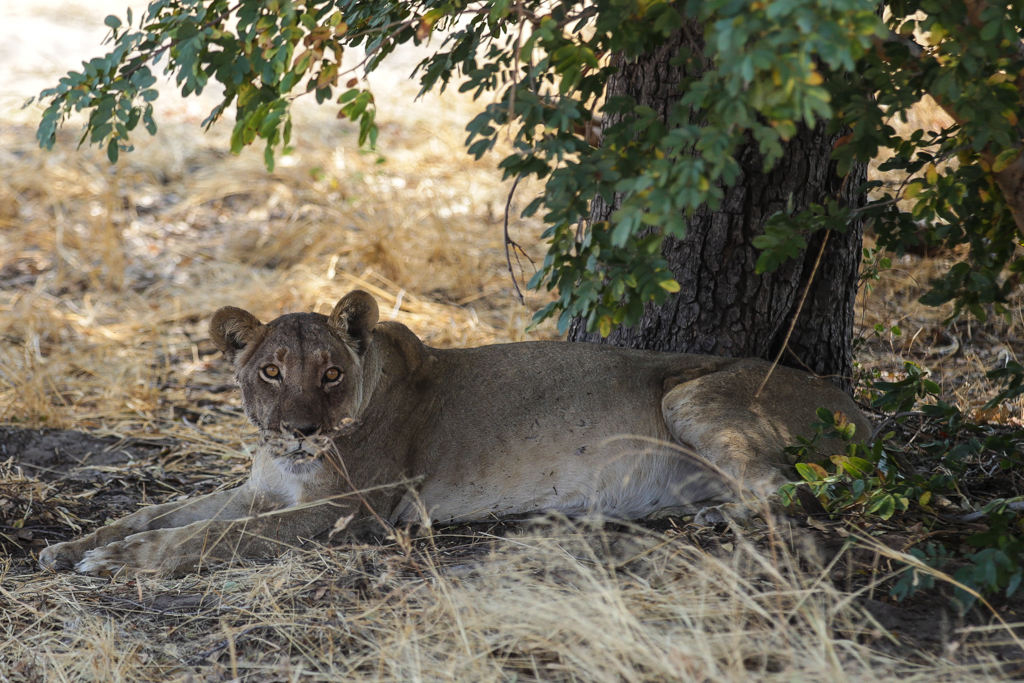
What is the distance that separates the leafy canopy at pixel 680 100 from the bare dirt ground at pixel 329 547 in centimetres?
103

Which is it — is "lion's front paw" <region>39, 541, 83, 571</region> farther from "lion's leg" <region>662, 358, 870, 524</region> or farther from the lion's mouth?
"lion's leg" <region>662, 358, 870, 524</region>

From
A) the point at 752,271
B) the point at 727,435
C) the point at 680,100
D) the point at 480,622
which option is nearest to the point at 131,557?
the point at 480,622

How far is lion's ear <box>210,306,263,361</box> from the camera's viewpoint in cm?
421

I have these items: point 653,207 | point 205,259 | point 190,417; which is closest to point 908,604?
point 653,207

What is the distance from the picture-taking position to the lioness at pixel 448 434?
411 centimetres

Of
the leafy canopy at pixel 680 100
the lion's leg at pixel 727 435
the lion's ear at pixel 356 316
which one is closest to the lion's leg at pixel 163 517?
the lion's ear at pixel 356 316

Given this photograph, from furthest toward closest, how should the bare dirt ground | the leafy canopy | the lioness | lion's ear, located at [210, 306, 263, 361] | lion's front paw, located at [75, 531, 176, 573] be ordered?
1. lion's ear, located at [210, 306, 263, 361]
2. the lioness
3. lion's front paw, located at [75, 531, 176, 573]
4. the bare dirt ground
5. the leafy canopy

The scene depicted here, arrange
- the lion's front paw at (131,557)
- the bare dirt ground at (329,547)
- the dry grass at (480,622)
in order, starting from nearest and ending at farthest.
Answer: the dry grass at (480,622)
the bare dirt ground at (329,547)
the lion's front paw at (131,557)

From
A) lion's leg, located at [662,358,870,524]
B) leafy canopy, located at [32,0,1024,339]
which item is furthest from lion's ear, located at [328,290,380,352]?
lion's leg, located at [662,358,870,524]

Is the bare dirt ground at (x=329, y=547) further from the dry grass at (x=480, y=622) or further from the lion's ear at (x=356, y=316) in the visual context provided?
the lion's ear at (x=356, y=316)

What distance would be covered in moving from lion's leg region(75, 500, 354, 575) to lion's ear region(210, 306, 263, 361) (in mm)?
785

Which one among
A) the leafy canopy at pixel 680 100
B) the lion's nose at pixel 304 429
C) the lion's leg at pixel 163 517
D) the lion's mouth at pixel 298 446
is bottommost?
the lion's leg at pixel 163 517

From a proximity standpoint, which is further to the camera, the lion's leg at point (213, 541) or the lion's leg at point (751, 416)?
the lion's leg at point (751, 416)

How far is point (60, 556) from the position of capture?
409 centimetres
